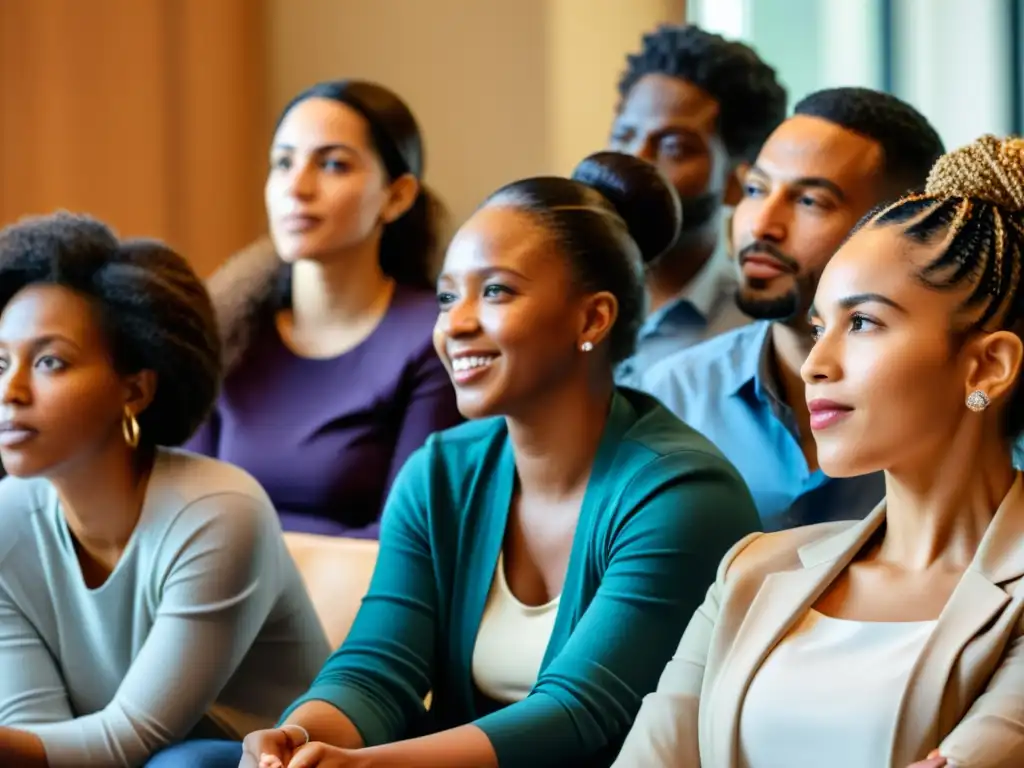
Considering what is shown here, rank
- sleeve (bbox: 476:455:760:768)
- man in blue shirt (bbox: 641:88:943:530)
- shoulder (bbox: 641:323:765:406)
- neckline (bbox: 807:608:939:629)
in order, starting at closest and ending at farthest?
neckline (bbox: 807:608:939:629), sleeve (bbox: 476:455:760:768), man in blue shirt (bbox: 641:88:943:530), shoulder (bbox: 641:323:765:406)

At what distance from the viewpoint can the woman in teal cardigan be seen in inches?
63.5

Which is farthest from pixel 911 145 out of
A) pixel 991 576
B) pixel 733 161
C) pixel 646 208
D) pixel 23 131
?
pixel 23 131

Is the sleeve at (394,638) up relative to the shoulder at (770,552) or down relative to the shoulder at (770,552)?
down

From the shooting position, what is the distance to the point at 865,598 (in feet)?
4.31

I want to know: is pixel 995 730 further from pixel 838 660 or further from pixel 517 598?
pixel 517 598

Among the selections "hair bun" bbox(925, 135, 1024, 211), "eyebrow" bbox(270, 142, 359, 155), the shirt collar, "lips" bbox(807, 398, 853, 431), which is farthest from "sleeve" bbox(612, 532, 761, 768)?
"eyebrow" bbox(270, 142, 359, 155)

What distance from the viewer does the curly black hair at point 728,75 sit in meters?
2.66

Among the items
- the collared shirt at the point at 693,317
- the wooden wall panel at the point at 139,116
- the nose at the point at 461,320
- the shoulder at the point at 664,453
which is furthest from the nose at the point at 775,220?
the wooden wall panel at the point at 139,116

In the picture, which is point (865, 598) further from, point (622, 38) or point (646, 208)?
point (622, 38)

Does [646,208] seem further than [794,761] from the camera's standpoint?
Yes

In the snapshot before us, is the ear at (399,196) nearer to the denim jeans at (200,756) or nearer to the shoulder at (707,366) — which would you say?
the shoulder at (707,366)

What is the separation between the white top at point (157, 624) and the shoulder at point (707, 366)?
22.0 inches

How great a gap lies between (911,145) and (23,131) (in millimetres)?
1752

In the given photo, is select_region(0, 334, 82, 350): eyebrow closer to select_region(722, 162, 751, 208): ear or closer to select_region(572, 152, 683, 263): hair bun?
select_region(572, 152, 683, 263): hair bun
